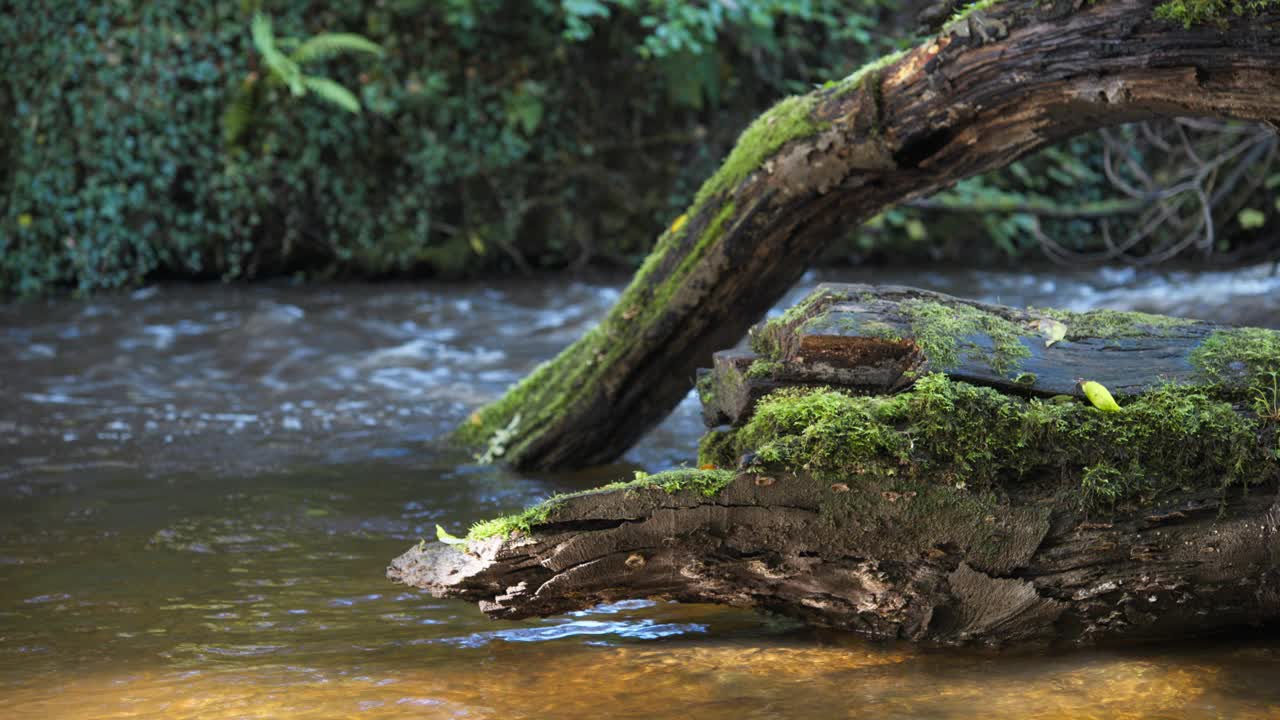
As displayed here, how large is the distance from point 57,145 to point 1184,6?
995 centimetres

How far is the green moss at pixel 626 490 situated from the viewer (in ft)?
9.18

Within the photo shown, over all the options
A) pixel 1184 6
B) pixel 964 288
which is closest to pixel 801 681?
pixel 1184 6

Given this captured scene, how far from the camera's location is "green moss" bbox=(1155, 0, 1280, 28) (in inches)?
119

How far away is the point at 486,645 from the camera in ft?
10.2

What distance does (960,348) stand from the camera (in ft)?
9.93

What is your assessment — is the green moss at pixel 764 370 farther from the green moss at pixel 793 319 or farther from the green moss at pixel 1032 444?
the green moss at pixel 1032 444

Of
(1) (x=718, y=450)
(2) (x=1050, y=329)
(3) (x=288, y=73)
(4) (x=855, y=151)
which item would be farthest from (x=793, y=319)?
(3) (x=288, y=73)

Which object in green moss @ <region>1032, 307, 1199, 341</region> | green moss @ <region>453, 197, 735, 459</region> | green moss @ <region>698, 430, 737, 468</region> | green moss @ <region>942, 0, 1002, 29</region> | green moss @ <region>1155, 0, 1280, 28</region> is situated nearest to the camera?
green moss @ <region>1155, 0, 1280, 28</region>

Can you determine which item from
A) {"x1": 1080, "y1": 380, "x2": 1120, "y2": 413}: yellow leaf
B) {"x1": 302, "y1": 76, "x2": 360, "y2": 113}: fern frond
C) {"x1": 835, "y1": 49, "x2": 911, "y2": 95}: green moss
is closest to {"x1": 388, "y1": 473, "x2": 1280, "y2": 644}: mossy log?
{"x1": 1080, "y1": 380, "x2": 1120, "y2": 413}: yellow leaf

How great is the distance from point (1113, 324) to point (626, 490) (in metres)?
1.45

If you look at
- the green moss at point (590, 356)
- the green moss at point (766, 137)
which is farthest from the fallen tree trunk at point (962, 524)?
the green moss at point (590, 356)

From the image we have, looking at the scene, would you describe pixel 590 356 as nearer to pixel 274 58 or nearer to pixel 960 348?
pixel 960 348

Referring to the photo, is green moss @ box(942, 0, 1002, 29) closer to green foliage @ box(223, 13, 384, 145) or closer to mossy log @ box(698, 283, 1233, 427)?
mossy log @ box(698, 283, 1233, 427)

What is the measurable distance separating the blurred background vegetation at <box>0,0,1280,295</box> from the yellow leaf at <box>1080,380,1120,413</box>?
23.6 ft
